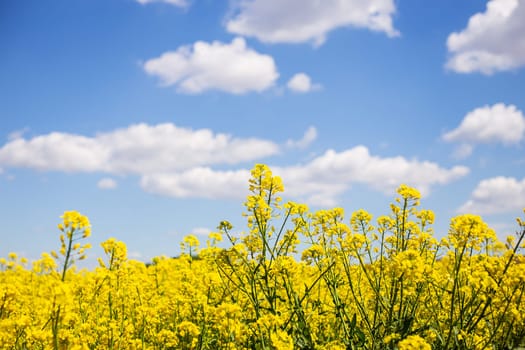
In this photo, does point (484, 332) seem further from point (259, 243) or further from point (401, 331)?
point (259, 243)

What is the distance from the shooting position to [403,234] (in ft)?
14.7

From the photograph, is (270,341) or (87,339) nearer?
(270,341)

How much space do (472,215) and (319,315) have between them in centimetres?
181

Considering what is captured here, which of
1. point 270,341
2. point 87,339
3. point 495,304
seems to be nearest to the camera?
point 270,341

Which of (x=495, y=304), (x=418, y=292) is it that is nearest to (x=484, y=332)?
(x=495, y=304)

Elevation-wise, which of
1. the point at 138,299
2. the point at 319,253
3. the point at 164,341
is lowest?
the point at 164,341

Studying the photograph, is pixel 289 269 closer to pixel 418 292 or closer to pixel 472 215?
pixel 418 292

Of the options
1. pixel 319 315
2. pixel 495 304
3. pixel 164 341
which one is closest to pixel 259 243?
pixel 319 315

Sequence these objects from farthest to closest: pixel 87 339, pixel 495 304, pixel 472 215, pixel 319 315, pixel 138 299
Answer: pixel 138 299 < pixel 319 315 < pixel 87 339 < pixel 495 304 < pixel 472 215

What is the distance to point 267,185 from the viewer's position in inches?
165

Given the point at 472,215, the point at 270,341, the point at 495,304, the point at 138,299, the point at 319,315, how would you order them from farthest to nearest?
the point at 138,299 → the point at 319,315 → the point at 495,304 → the point at 472,215 → the point at 270,341

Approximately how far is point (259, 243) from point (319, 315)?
108 cm

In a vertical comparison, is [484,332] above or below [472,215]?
below

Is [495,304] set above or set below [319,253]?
below
